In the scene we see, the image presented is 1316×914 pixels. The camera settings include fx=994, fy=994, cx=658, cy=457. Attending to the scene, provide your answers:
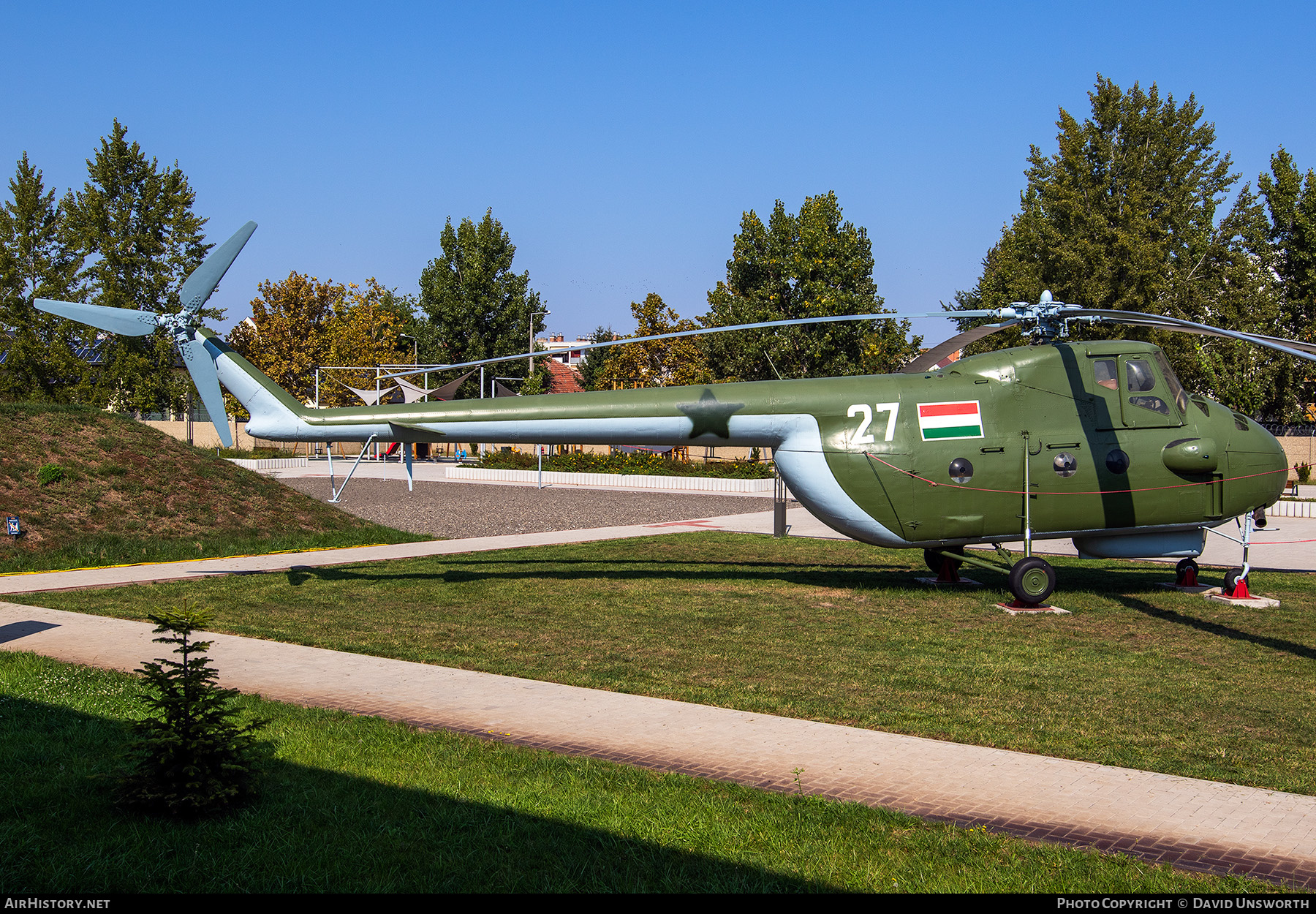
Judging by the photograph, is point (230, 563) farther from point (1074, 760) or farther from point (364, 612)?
point (1074, 760)

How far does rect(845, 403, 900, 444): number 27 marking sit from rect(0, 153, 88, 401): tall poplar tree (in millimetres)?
50798

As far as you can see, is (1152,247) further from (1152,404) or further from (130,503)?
(130,503)

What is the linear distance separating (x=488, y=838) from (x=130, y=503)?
17.4 metres

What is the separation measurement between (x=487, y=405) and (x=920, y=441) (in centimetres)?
596

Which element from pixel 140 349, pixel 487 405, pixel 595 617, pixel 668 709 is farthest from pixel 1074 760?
pixel 140 349

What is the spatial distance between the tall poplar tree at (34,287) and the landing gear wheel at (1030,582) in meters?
52.9

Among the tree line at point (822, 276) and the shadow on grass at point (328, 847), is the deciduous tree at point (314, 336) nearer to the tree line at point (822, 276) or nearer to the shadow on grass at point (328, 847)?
the tree line at point (822, 276)

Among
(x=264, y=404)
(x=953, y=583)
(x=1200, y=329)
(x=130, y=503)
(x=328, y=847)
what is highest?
(x=1200, y=329)

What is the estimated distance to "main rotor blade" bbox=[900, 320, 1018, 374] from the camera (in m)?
13.1

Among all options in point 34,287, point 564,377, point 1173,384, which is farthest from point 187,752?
point 564,377

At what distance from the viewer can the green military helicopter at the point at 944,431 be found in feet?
44.4

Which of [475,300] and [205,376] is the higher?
[475,300]

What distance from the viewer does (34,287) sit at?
173 ft

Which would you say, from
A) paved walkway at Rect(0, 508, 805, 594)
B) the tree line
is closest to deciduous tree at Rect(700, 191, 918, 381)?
the tree line
